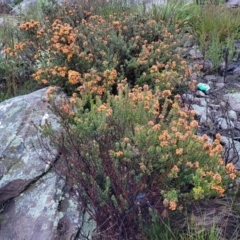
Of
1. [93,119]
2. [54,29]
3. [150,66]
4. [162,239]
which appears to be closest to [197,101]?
[150,66]

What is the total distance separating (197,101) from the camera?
187 inches

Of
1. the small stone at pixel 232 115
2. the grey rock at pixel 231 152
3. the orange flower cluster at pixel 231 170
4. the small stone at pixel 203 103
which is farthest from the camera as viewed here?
the small stone at pixel 203 103

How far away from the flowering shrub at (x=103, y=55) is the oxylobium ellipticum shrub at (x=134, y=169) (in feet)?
2.53

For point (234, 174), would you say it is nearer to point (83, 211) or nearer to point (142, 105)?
point (142, 105)

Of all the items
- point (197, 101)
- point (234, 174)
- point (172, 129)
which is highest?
point (172, 129)

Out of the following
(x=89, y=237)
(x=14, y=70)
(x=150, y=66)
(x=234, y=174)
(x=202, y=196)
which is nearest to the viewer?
(x=202, y=196)

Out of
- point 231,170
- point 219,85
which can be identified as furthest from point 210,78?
point 231,170

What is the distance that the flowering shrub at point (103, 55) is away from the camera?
4.09 m

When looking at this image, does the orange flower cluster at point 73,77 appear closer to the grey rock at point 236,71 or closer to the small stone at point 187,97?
the small stone at point 187,97

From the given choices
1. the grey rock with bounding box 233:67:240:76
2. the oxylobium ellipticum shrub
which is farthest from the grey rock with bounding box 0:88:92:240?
the grey rock with bounding box 233:67:240:76

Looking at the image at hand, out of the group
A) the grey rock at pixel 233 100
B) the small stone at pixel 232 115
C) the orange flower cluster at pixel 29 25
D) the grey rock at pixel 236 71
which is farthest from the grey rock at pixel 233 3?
the orange flower cluster at pixel 29 25

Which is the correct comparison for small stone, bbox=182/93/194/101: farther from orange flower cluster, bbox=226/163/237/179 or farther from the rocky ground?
orange flower cluster, bbox=226/163/237/179

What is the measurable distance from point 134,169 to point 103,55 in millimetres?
1738

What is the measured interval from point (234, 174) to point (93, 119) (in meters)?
0.96
